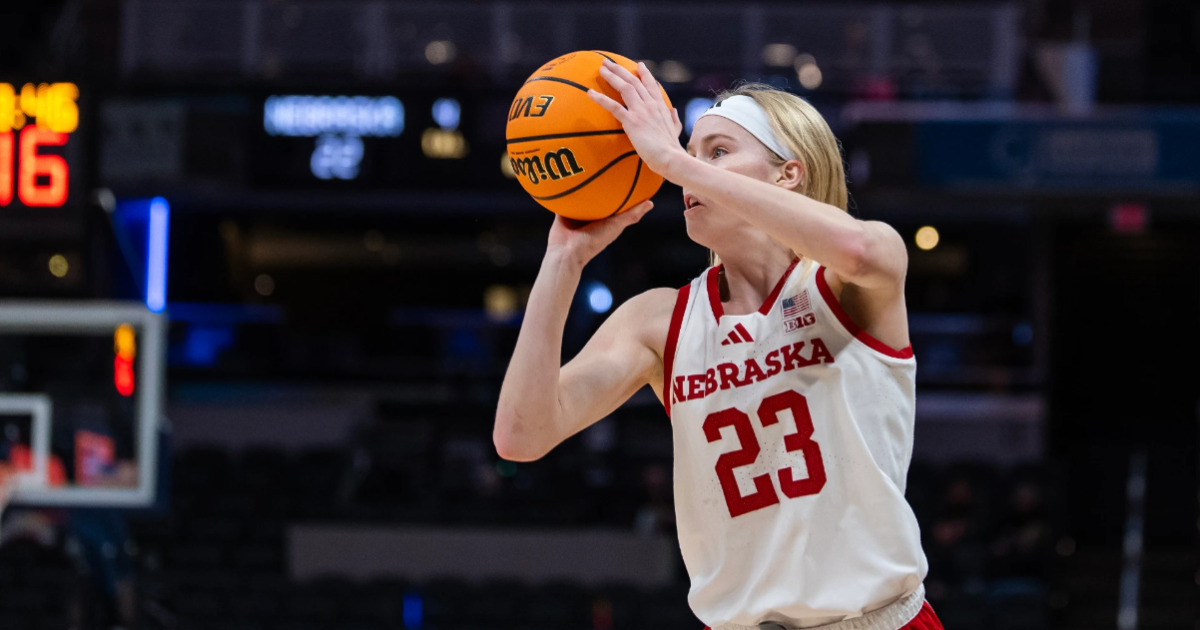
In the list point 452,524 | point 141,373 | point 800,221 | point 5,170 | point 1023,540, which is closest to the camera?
point 800,221

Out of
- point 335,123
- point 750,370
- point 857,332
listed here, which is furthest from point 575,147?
point 335,123

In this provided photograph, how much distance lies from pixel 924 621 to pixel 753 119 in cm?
121

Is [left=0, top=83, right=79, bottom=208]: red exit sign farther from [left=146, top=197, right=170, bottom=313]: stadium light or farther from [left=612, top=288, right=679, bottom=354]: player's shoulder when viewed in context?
[left=146, top=197, right=170, bottom=313]: stadium light

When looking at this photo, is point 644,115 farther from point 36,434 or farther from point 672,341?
point 36,434

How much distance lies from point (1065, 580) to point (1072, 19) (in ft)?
22.9

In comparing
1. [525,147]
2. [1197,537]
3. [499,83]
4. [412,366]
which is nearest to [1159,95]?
[1197,537]

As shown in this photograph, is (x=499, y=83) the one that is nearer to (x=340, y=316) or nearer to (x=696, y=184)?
(x=340, y=316)

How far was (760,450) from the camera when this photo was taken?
9.49 ft

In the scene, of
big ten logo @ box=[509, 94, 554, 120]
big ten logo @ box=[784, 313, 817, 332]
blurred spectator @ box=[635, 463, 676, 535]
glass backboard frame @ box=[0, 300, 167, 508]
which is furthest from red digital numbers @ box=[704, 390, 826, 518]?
blurred spectator @ box=[635, 463, 676, 535]

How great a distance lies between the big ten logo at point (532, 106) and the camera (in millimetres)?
3096

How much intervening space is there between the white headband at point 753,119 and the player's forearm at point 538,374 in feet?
1.67

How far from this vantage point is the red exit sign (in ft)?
24.6

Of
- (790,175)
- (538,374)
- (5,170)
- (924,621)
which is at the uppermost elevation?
(5,170)

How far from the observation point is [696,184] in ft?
8.84
